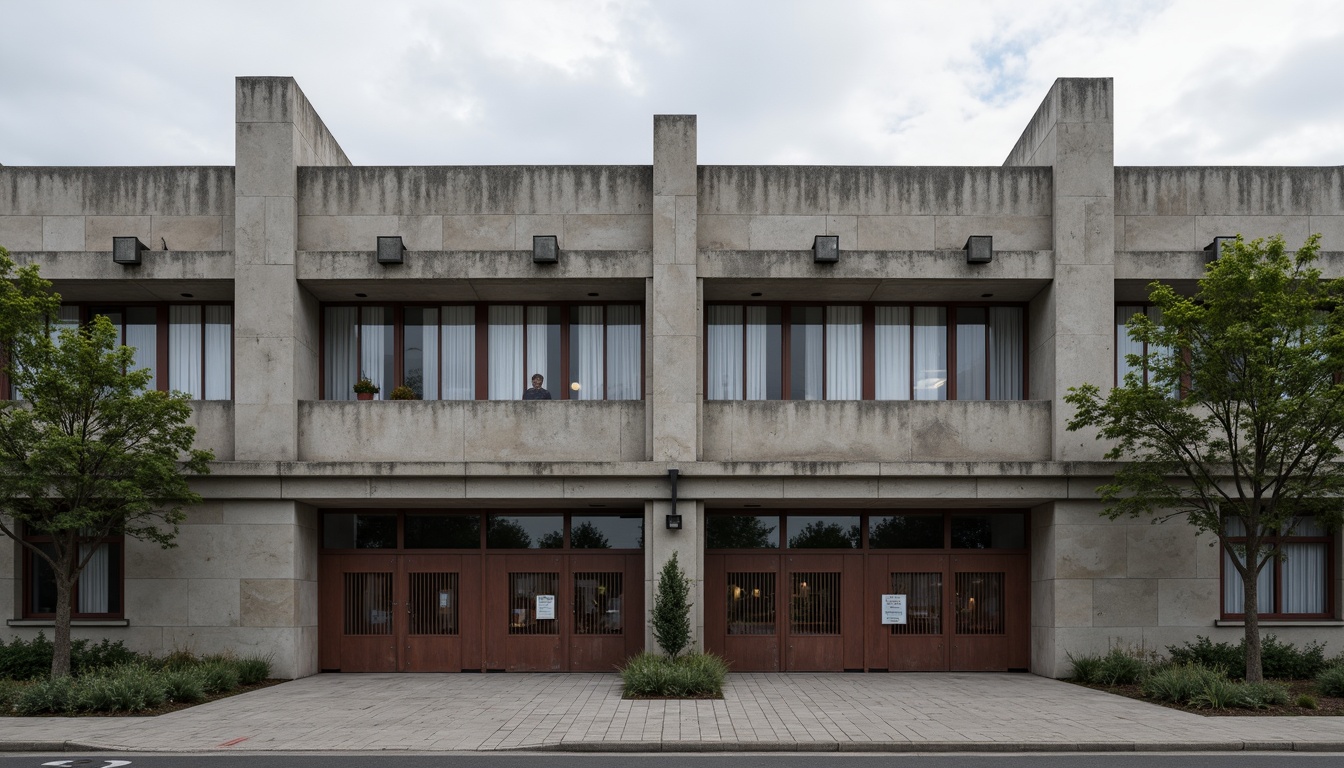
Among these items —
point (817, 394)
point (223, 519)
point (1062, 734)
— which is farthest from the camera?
point (817, 394)

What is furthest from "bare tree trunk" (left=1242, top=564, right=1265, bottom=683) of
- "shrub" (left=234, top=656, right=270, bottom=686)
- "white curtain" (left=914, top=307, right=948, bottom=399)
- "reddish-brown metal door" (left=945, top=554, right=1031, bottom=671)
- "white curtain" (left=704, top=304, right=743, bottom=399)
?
"shrub" (left=234, top=656, right=270, bottom=686)

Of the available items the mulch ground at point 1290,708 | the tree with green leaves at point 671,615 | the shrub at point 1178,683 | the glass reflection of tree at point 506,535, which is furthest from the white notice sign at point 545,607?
the shrub at point 1178,683

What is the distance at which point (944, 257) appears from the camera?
1853 cm

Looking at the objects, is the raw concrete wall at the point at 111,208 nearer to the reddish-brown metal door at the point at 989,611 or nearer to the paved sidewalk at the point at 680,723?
the paved sidewalk at the point at 680,723

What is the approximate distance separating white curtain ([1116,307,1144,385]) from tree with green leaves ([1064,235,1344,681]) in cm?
185

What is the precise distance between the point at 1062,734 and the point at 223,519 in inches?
561

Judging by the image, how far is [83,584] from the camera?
19.1 metres

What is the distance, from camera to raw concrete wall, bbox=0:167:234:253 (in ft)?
62.9

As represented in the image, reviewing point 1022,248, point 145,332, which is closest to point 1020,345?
point 1022,248

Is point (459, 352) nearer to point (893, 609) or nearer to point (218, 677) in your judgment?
point (218, 677)

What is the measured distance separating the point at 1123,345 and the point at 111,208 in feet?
63.6

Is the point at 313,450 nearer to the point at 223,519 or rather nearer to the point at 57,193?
the point at 223,519

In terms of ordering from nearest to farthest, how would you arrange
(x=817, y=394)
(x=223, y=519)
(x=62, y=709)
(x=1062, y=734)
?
(x=1062, y=734)
(x=62, y=709)
(x=223, y=519)
(x=817, y=394)

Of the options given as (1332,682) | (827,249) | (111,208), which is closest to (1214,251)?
(827,249)
